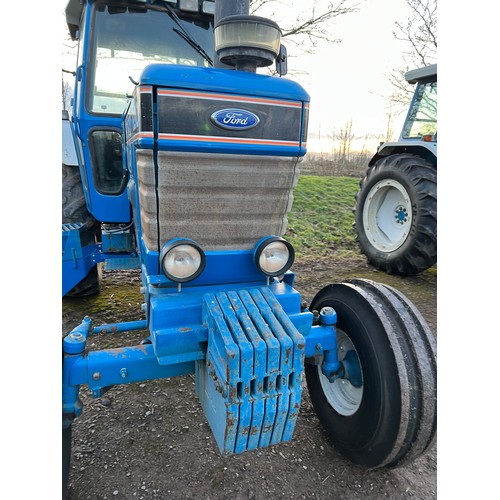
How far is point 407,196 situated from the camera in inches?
196

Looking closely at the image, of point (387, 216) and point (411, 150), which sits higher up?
point (411, 150)

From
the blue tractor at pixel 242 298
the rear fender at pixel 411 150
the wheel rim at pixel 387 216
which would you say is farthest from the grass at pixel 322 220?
the blue tractor at pixel 242 298

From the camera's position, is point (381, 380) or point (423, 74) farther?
point (423, 74)

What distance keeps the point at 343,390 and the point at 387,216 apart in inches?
151

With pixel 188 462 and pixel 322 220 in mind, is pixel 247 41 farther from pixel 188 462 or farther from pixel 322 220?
pixel 322 220

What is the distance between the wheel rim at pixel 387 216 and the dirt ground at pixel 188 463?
10.5 feet

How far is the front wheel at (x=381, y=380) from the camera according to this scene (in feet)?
6.05

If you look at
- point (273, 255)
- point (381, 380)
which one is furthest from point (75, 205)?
point (381, 380)

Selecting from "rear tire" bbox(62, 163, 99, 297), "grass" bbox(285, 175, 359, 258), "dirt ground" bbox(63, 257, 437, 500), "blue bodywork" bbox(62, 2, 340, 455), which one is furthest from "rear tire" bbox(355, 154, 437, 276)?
"rear tire" bbox(62, 163, 99, 297)

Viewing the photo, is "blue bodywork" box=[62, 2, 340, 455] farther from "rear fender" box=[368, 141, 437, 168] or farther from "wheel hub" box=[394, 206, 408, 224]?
"rear fender" box=[368, 141, 437, 168]

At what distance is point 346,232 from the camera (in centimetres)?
725

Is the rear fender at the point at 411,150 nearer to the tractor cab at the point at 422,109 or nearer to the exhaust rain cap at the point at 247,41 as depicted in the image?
the tractor cab at the point at 422,109

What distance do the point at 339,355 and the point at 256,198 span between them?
3.23 ft

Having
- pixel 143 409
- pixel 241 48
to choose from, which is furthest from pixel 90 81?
pixel 143 409
